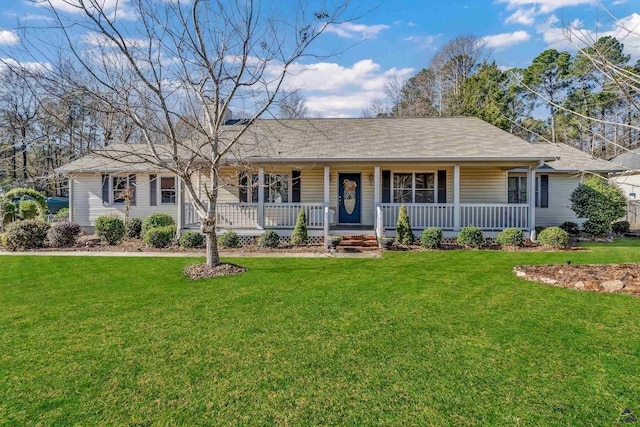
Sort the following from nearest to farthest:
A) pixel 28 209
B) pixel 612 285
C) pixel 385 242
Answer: pixel 612 285 → pixel 385 242 → pixel 28 209

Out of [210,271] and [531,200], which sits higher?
[531,200]

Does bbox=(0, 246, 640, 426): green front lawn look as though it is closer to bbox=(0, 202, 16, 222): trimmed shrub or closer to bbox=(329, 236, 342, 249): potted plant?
bbox=(329, 236, 342, 249): potted plant

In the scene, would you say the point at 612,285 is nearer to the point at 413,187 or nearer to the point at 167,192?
the point at 413,187

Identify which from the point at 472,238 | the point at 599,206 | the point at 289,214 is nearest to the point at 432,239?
the point at 472,238

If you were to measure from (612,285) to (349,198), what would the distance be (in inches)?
334

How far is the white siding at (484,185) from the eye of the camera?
42.9ft

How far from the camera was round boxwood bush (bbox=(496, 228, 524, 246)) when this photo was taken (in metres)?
10.8

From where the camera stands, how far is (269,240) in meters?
10.9

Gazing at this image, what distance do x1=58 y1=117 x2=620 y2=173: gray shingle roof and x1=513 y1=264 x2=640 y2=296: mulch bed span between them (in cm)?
447

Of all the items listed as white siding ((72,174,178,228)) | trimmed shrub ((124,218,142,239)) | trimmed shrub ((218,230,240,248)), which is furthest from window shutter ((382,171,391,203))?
trimmed shrub ((124,218,142,239))

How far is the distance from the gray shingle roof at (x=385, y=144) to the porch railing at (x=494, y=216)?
69.3 inches

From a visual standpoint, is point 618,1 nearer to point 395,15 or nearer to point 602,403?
point 395,15

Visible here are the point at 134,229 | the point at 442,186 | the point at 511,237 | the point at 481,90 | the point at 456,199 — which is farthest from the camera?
the point at 481,90

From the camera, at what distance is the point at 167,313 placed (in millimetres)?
5105
